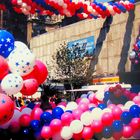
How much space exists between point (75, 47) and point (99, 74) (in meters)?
3.43

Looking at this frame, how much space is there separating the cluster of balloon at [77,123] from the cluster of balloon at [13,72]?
0.86 m

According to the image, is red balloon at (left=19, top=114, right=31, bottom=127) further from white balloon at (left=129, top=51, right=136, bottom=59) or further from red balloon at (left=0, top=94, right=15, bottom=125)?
white balloon at (left=129, top=51, right=136, bottom=59)

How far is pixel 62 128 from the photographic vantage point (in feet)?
33.9

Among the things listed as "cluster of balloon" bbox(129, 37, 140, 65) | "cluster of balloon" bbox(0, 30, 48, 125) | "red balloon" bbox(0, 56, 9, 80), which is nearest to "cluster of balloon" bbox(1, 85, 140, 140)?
"cluster of balloon" bbox(0, 30, 48, 125)

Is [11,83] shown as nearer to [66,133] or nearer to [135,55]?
[66,133]

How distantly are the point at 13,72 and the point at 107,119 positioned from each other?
2951 millimetres

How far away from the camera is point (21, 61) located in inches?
379

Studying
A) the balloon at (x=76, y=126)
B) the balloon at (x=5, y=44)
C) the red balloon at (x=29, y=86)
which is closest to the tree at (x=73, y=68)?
the balloon at (x=76, y=126)

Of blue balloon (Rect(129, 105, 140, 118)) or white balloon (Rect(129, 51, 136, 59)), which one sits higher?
white balloon (Rect(129, 51, 136, 59))

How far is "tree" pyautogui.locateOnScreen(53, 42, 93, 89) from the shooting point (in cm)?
3130

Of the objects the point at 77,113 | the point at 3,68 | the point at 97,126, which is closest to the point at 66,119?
the point at 77,113

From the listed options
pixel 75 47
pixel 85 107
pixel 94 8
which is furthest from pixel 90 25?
pixel 85 107

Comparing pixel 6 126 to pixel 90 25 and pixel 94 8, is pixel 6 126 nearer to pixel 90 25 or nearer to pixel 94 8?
pixel 94 8

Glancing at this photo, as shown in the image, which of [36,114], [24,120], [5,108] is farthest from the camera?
[36,114]
